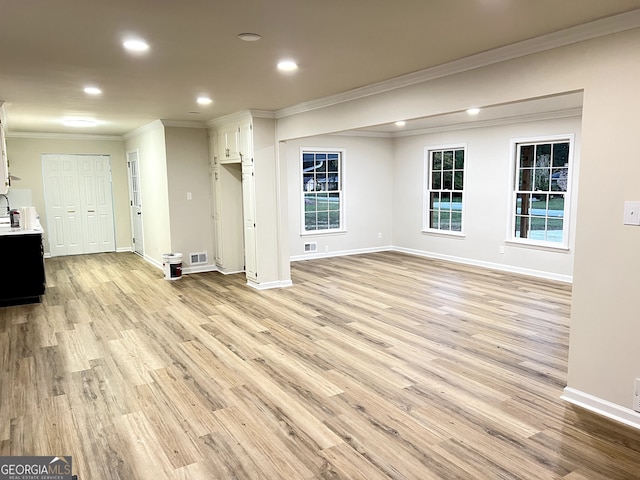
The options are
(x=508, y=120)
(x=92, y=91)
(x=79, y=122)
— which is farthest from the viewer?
(x=79, y=122)

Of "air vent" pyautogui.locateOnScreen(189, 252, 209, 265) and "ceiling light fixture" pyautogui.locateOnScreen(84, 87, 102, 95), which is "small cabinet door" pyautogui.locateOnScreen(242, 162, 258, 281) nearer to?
"air vent" pyautogui.locateOnScreen(189, 252, 209, 265)

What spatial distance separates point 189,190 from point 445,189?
4.70 metres

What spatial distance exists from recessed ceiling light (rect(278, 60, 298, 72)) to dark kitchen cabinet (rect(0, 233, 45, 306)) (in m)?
4.11

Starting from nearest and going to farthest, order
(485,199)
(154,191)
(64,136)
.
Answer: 1. (485,199)
2. (154,191)
3. (64,136)

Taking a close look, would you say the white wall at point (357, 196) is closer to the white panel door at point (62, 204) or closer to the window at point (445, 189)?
the window at point (445, 189)

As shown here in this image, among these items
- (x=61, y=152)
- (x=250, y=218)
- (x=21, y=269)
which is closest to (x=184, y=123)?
(x=250, y=218)

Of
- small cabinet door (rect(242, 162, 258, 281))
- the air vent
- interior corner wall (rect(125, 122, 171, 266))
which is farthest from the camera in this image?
the air vent

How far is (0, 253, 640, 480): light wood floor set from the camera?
2520 millimetres

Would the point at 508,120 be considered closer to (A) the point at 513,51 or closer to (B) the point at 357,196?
(B) the point at 357,196

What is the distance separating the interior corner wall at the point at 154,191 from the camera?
7395 mm

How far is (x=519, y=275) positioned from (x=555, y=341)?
3.06 meters

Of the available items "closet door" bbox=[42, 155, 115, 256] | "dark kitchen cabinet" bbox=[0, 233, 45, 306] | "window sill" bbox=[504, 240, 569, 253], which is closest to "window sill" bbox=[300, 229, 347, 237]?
→ "window sill" bbox=[504, 240, 569, 253]

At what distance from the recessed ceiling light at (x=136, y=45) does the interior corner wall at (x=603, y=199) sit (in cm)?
255

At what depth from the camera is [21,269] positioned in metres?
5.75
